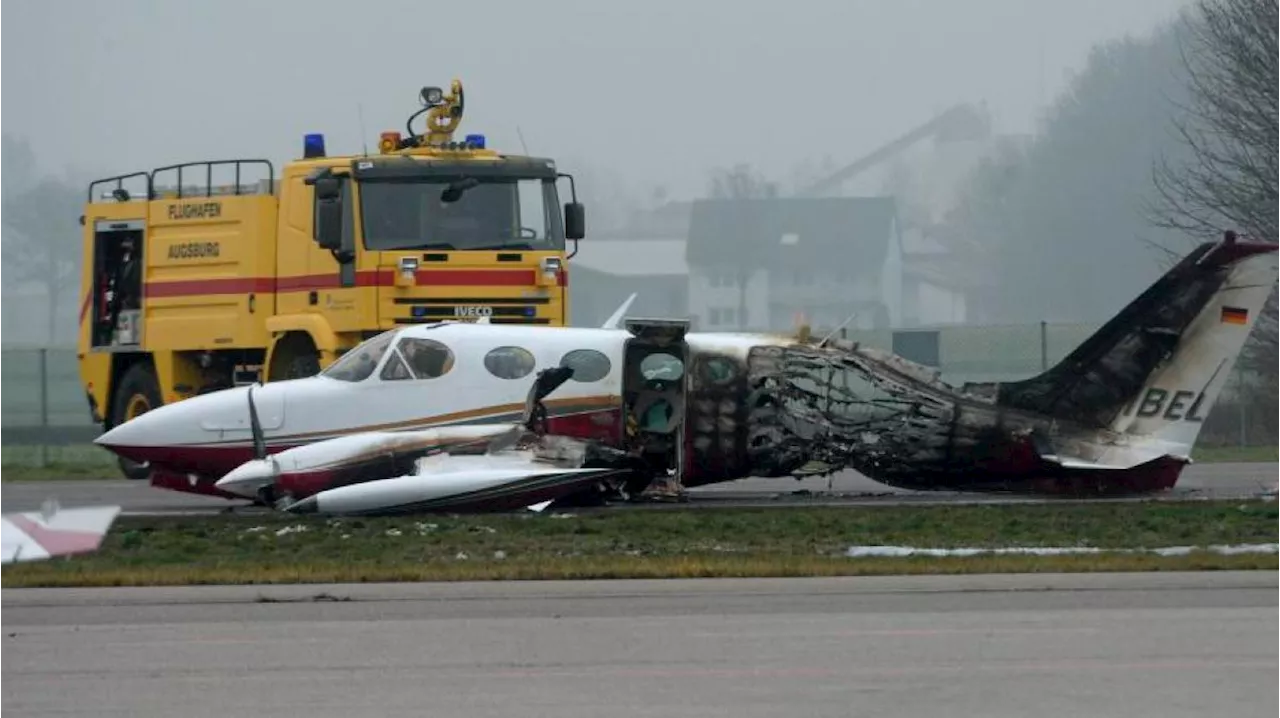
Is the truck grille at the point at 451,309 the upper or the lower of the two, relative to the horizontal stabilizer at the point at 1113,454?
upper

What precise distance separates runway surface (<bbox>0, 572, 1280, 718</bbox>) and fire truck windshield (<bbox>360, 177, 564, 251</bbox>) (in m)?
10.3

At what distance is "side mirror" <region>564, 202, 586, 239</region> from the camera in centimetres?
2711

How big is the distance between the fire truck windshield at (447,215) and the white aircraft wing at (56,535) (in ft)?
57.6

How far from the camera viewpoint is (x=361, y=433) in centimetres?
2178

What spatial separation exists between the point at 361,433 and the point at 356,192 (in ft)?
16.4

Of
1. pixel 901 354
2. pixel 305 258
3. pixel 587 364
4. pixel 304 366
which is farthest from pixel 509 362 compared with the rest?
pixel 901 354

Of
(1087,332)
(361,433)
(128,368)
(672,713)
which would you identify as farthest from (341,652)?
(1087,332)

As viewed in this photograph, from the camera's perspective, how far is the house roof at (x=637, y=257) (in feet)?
297

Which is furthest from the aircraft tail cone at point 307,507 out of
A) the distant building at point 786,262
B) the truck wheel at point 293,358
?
the distant building at point 786,262

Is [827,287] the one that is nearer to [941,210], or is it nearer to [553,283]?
[941,210]

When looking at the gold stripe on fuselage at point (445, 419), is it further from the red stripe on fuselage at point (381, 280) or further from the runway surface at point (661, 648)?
the runway surface at point (661, 648)

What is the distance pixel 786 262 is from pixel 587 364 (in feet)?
229

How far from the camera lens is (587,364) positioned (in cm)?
2211

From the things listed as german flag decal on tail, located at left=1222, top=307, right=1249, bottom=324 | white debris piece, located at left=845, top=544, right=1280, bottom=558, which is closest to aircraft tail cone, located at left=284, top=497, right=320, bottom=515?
white debris piece, located at left=845, top=544, right=1280, bottom=558
